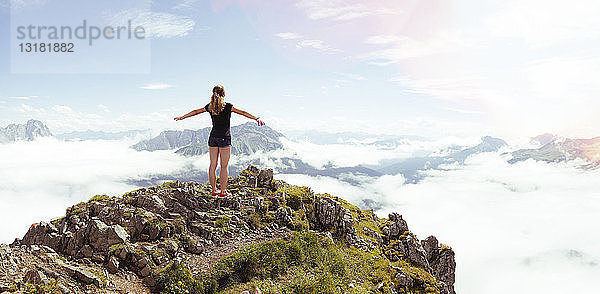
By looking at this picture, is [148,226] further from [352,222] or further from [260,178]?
[352,222]

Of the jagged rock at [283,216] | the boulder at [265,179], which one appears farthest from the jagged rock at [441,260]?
the boulder at [265,179]

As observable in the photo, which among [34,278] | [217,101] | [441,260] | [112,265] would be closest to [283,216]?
[112,265]

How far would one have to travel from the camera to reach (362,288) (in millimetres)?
26406

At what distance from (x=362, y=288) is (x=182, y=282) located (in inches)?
617

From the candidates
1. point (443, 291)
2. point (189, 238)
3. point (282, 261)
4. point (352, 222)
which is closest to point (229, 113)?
point (282, 261)

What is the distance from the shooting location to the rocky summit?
22.1 m

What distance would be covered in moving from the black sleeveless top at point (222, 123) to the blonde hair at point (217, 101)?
236 mm

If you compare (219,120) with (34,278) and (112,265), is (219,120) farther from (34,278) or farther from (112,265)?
(112,265)

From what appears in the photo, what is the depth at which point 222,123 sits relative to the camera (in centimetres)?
1376

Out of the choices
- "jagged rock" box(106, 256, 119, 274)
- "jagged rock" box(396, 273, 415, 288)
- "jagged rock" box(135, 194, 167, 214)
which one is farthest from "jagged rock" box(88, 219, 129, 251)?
"jagged rock" box(396, 273, 415, 288)

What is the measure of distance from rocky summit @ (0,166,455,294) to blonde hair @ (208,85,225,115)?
50.0 feet

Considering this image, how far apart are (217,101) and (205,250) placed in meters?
20.4

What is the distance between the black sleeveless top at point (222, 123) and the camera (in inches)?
537

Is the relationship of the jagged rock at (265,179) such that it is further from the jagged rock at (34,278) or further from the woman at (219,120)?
the woman at (219,120)
